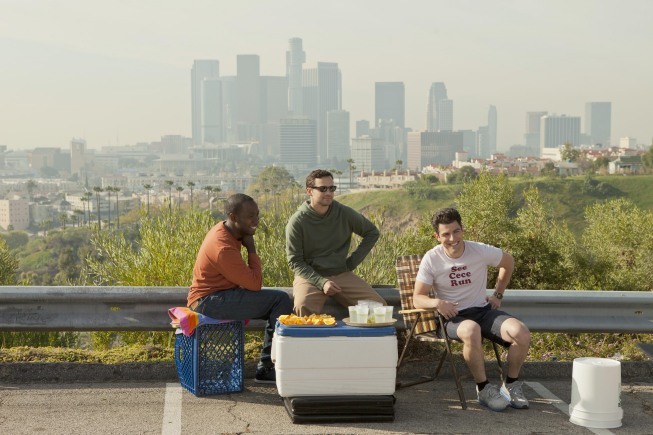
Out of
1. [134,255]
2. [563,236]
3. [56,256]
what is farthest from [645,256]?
[56,256]

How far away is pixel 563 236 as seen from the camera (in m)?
21.0

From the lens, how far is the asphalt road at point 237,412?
423cm

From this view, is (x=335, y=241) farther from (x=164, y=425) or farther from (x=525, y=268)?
(x=525, y=268)

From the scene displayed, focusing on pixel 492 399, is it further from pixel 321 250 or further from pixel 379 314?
pixel 321 250

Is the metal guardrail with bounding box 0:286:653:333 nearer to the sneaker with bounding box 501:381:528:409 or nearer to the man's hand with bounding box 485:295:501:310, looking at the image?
the man's hand with bounding box 485:295:501:310

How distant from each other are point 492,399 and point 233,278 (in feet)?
5.07

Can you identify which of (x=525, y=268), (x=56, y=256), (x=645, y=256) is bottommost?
(x=56, y=256)

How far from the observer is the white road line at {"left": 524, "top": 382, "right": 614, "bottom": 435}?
14.1 feet

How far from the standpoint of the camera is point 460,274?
4.97 meters

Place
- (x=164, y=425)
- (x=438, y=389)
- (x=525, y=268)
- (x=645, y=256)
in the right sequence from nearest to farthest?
(x=164, y=425) < (x=438, y=389) < (x=525, y=268) < (x=645, y=256)

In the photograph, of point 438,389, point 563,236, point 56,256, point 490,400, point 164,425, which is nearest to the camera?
point 164,425

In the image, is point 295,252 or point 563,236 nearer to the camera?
point 295,252

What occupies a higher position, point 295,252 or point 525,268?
point 295,252

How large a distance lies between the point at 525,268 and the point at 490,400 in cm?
1075
